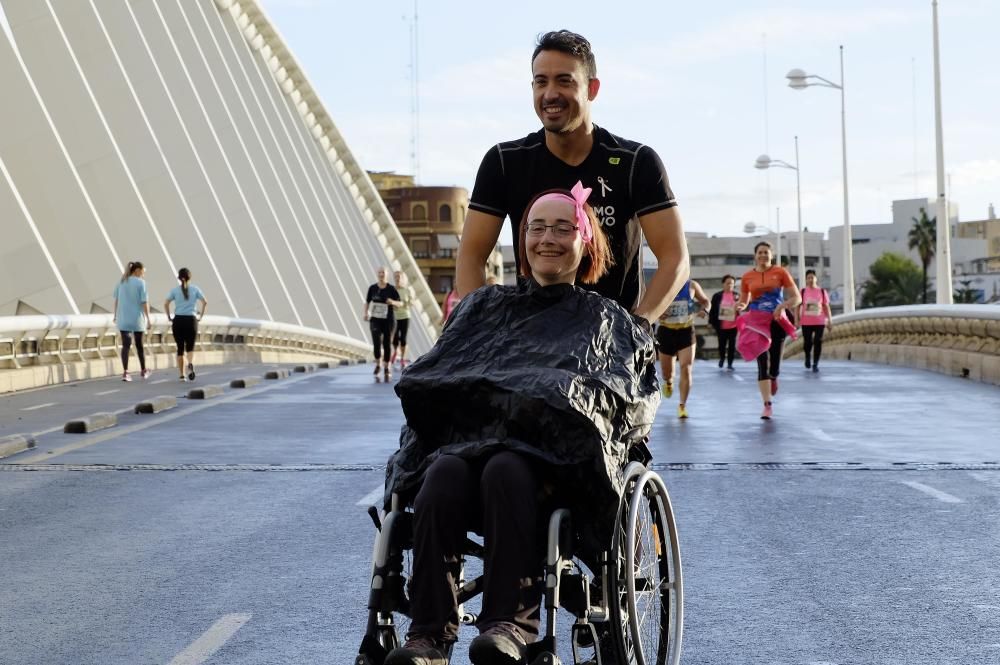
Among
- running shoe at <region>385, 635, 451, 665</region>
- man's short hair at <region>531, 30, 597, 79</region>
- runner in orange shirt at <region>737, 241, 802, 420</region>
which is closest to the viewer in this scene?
running shoe at <region>385, 635, 451, 665</region>

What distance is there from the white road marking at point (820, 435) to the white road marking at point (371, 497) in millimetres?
4858

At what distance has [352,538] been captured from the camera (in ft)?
25.7

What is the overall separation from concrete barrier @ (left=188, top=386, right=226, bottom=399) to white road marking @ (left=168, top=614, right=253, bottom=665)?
12.6 m

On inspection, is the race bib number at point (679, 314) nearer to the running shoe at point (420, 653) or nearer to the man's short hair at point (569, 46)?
the man's short hair at point (569, 46)

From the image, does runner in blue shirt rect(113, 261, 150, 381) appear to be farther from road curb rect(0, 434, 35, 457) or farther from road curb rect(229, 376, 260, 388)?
road curb rect(0, 434, 35, 457)

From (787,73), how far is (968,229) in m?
164

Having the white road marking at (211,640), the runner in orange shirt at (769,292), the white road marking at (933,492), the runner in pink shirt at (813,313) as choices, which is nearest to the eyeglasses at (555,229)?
the white road marking at (211,640)

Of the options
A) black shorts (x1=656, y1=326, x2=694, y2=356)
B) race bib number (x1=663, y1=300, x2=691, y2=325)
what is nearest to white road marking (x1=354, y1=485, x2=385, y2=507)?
race bib number (x1=663, y1=300, x2=691, y2=325)

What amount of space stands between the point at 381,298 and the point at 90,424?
10.5 m

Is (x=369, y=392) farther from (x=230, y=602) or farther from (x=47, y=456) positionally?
(x=230, y=602)

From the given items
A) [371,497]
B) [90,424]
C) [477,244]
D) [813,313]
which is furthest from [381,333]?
[477,244]

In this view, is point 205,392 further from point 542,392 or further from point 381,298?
point 542,392

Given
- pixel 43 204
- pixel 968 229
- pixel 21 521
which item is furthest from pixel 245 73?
pixel 968 229

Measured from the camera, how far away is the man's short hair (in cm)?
504
